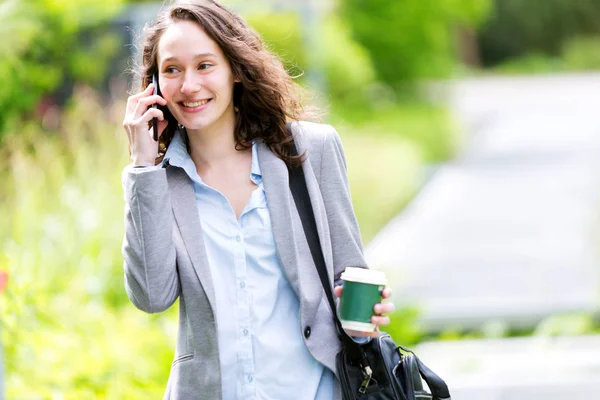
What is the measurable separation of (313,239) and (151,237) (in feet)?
1.29

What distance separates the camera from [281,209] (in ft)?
8.21

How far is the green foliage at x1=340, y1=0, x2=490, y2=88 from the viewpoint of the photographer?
2406 cm

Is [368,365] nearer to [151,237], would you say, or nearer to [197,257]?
[197,257]

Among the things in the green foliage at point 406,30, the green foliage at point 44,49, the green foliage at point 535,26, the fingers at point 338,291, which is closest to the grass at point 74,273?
the green foliage at point 44,49

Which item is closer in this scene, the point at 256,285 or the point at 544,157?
the point at 256,285

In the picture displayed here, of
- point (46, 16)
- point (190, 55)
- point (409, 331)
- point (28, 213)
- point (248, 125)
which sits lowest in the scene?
point (409, 331)

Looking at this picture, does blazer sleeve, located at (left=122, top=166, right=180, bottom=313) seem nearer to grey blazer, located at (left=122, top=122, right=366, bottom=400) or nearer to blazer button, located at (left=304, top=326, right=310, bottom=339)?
grey blazer, located at (left=122, top=122, right=366, bottom=400)

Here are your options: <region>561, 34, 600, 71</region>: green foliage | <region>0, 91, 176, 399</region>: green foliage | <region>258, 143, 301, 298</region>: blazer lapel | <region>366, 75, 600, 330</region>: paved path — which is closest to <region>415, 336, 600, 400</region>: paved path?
<region>366, 75, 600, 330</region>: paved path

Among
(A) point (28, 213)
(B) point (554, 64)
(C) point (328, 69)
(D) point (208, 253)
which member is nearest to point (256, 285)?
(D) point (208, 253)

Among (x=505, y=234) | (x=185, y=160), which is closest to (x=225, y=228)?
(x=185, y=160)

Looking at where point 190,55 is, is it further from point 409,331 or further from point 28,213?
point 28,213

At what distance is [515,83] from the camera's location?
4362cm

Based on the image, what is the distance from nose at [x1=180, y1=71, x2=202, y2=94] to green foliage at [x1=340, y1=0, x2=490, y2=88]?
70.7 ft

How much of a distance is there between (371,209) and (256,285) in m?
9.29
